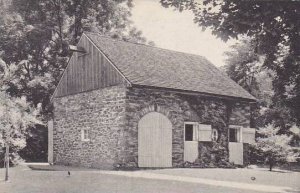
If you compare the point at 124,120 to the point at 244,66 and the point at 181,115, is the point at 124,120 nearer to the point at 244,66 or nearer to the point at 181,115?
the point at 181,115

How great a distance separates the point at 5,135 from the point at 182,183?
5848mm

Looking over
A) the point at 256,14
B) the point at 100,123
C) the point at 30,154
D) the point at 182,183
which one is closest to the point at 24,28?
the point at 30,154

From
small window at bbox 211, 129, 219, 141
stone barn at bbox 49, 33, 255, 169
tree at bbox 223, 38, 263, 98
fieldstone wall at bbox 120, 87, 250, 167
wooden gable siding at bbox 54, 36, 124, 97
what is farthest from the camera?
tree at bbox 223, 38, 263, 98

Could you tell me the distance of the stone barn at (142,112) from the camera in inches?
766

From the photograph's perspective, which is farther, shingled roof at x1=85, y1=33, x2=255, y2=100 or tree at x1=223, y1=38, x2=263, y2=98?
tree at x1=223, y1=38, x2=263, y2=98

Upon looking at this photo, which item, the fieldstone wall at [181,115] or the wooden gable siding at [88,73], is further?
the wooden gable siding at [88,73]

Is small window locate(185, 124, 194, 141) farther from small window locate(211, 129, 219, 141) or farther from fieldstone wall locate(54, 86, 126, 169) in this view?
fieldstone wall locate(54, 86, 126, 169)

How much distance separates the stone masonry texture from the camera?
19.2 meters

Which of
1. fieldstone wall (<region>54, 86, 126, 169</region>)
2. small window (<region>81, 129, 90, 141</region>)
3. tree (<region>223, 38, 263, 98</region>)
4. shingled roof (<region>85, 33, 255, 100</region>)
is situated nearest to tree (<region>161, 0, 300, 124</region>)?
shingled roof (<region>85, 33, 255, 100</region>)

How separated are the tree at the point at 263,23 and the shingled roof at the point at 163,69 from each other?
761 cm

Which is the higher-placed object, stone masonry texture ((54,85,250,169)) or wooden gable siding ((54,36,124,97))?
wooden gable siding ((54,36,124,97))

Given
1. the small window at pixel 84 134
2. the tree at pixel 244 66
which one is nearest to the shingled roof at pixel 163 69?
the small window at pixel 84 134

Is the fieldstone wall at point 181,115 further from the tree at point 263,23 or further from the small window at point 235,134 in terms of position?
the tree at point 263,23

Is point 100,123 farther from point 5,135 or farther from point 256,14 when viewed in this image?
point 256,14
